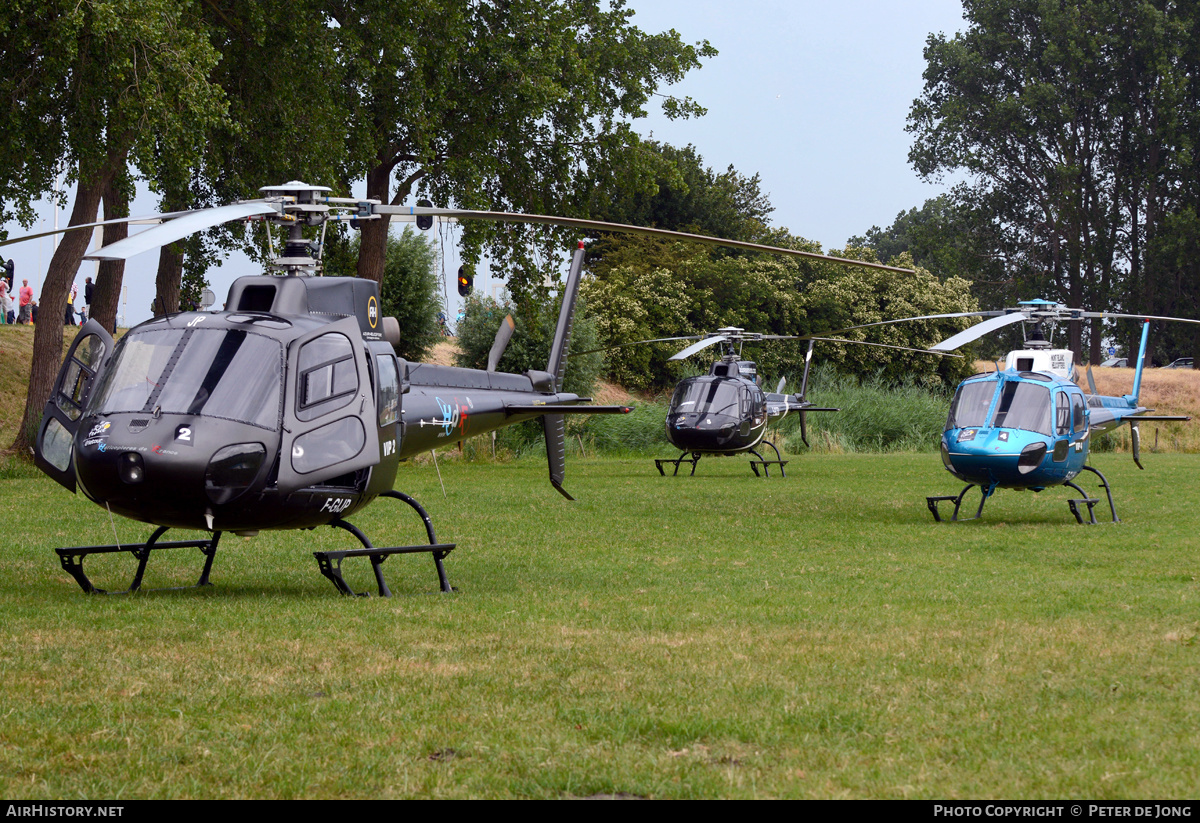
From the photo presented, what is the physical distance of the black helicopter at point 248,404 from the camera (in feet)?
25.7

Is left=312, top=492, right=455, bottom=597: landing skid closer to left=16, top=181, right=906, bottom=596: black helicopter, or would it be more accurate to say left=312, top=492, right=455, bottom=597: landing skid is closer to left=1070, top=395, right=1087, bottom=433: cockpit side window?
left=16, top=181, right=906, bottom=596: black helicopter

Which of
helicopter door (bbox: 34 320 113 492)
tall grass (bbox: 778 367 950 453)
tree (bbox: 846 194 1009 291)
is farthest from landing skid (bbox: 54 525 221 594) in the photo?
tree (bbox: 846 194 1009 291)

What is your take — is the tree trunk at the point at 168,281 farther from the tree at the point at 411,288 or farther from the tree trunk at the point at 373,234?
the tree at the point at 411,288

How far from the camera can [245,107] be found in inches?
853

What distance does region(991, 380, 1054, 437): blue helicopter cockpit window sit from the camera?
588 inches

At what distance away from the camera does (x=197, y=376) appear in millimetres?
8148

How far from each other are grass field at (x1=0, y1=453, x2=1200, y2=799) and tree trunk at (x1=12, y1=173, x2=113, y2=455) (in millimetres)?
10027

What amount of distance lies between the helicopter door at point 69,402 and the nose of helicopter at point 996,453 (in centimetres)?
987

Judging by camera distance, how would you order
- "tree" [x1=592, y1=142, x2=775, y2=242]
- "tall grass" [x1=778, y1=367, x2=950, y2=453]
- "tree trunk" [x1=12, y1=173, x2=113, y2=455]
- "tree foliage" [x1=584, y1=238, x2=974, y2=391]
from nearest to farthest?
"tree trunk" [x1=12, y1=173, x2=113, y2=455] < "tall grass" [x1=778, y1=367, x2=950, y2=453] < "tree foliage" [x1=584, y1=238, x2=974, y2=391] < "tree" [x1=592, y1=142, x2=775, y2=242]

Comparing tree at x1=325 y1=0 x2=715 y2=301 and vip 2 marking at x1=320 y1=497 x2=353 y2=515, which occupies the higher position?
tree at x1=325 y1=0 x2=715 y2=301

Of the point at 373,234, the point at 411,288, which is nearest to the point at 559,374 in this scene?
the point at 373,234

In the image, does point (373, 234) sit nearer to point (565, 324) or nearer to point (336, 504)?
point (565, 324)

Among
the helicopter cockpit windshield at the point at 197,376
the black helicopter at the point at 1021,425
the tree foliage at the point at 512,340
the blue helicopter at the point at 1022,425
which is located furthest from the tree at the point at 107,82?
the tree foliage at the point at 512,340

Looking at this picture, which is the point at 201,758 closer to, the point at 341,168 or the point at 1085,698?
the point at 1085,698
